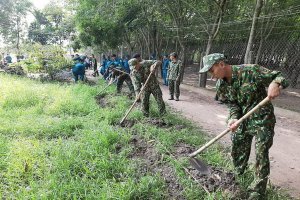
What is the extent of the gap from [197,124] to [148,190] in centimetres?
378

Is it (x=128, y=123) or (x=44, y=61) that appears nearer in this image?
(x=128, y=123)

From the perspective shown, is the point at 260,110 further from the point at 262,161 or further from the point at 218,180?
the point at 218,180

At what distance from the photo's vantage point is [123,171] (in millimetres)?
3928

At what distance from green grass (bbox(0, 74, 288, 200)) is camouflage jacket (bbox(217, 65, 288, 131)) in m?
0.89

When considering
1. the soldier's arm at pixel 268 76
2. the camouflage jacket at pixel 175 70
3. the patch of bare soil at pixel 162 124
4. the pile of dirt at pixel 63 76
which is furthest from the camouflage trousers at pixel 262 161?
the pile of dirt at pixel 63 76

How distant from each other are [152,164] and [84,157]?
101 cm

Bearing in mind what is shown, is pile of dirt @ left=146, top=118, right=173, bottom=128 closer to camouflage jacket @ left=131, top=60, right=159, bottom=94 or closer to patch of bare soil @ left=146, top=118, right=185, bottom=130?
patch of bare soil @ left=146, top=118, right=185, bottom=130

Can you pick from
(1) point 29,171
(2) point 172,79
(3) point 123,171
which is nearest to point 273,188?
(3) point 123,171

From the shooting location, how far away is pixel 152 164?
13.8 feet

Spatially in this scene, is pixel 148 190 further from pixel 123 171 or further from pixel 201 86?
pixel 201 86

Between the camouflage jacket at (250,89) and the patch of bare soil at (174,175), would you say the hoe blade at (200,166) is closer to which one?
the patch of bare soil at (174,175)

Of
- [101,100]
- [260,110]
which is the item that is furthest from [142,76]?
[260,110]

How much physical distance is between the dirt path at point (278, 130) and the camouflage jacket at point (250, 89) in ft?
3.96

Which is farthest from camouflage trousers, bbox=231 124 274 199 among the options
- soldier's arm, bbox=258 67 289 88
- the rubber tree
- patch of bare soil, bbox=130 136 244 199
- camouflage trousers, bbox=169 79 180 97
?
the rubber tree
